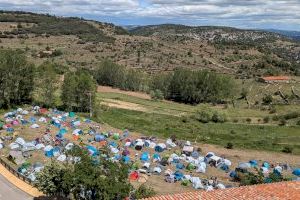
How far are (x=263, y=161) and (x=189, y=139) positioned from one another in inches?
493

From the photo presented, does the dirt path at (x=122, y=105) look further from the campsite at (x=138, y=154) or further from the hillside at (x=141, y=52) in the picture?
the hillside at (x=141, y=52)

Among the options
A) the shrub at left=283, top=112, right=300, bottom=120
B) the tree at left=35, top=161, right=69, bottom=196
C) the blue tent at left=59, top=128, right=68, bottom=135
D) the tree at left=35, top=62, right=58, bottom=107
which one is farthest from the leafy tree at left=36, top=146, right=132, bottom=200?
the shrub at left=283, top=112, right=300, bottom=120

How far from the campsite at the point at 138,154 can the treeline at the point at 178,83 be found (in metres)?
44.8

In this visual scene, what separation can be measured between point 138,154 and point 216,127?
A: 26.0 meters

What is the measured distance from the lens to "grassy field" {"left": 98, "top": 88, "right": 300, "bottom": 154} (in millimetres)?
64188

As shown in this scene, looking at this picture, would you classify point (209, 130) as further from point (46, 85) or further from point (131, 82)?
point (131, 82)

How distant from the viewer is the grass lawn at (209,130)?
208 ft

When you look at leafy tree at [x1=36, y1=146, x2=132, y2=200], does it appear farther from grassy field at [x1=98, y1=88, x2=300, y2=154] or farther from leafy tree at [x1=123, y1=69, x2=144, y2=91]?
leafy tree at [x1=123, y1=69, x2=144, y2=91]

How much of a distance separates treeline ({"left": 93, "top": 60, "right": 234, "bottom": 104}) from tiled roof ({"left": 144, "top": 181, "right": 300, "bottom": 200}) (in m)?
84.2

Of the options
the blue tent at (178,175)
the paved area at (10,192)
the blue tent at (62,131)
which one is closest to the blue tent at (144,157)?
the blue tent at (178,175)

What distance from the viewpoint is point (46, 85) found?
3044 inches

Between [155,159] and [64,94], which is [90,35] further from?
[155,159]

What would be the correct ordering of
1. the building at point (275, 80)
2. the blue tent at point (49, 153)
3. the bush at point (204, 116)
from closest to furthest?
the blue tent at point (49, 153), the bush at point (204, 116), the building at point (275, 80)

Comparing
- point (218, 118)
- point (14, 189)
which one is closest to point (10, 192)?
point (14, 189)
